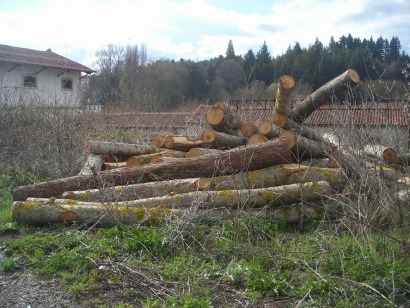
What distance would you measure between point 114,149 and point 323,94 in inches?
169

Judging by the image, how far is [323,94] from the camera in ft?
28.8

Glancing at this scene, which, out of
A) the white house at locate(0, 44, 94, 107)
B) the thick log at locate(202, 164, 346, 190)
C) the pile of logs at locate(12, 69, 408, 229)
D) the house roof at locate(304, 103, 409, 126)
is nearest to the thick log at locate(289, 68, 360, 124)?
the pile of logs at locate(12, 69, 408, 229)

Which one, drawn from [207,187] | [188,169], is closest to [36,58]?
[188,169]

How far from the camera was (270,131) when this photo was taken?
26.9 feet

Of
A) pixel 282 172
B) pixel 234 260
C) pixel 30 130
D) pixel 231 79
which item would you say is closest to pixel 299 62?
pixel 231 79

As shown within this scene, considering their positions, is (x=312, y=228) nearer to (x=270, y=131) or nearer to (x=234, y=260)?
(x=234, y=260)

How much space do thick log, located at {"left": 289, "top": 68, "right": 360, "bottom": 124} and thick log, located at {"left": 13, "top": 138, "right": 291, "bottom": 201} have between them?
2.43 m

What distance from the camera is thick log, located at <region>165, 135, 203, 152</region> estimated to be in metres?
8.72

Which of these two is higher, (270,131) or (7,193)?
(270,131)

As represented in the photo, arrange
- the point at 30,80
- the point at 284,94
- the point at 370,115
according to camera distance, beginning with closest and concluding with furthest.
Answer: the point at 370,115
the point at 284,94
the point at 30,80

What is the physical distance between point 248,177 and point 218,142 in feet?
Answer: 7.07

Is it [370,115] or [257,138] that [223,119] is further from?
[370,115]

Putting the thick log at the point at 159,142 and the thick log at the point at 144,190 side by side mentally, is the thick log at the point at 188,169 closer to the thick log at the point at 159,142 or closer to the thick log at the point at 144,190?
the thick log at the point at 144,190

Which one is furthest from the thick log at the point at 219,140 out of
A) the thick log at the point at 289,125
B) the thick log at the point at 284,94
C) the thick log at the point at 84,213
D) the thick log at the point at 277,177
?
the thick log at the point at 84,213
